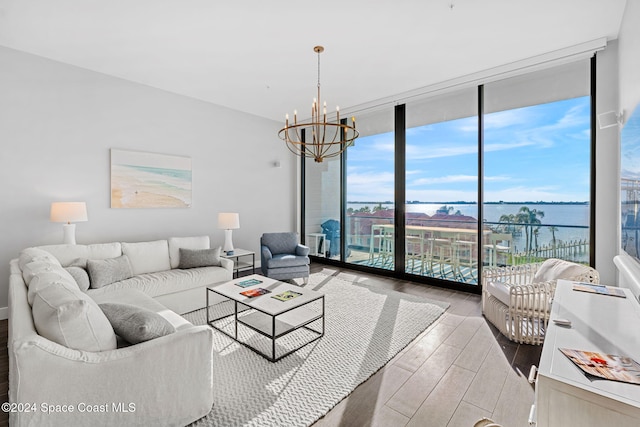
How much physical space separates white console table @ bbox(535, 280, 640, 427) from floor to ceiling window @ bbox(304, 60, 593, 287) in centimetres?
215

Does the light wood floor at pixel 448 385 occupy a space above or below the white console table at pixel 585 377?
below

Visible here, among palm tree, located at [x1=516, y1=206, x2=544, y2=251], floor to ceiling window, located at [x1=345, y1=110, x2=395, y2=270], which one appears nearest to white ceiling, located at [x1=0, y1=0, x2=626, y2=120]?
floor to ceiling window, located at [x1=345, y1=110, x2=395, y2=270]

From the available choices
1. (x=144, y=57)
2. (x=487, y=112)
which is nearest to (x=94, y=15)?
(x=144, y=57)

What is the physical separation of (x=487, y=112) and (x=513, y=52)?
2.71 ft

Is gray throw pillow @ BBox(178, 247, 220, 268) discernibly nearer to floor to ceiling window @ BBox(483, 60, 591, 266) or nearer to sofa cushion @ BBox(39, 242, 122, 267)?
sofa cushion @ BBox(39, 242, 122, 267)

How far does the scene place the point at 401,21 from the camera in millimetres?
2779

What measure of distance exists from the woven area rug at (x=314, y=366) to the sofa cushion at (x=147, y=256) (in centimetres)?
84

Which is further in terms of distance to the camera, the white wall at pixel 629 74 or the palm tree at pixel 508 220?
the palm tree at pixel 508 220

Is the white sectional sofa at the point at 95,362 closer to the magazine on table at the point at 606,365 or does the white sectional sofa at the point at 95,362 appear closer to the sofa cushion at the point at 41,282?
the sofa cushion at the point at 41,282

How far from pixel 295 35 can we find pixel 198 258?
2.83 metres

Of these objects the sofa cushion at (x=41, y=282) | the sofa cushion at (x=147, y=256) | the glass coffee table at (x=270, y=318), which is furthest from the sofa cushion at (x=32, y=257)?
the glass coffee table at (x=270, y=318)

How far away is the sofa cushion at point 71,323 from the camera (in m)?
1.40

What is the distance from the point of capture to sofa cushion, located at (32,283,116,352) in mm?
1400

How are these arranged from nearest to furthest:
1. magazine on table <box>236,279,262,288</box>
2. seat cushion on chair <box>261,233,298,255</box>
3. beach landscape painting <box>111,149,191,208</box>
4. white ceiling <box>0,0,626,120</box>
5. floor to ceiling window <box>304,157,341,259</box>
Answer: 1. white ceiling <box>0,0,626,120</box>
2. magazine on table <box>236,279,262,288</box>
3. beach landscape painting <box>111,149,191,208</box>
4. seat cushion on chair <box>261,233,298,255</box>
5. floor to ceiling window <box>304,157,341,259</box>
